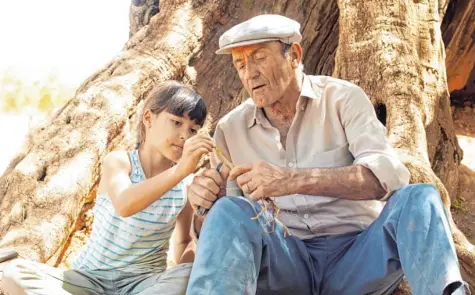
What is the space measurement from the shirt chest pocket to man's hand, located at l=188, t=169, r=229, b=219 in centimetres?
42

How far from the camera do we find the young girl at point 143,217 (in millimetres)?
2936

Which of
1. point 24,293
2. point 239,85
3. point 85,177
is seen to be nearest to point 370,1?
point 239,85

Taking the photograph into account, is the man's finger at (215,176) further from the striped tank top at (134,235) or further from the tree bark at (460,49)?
the tree bark at (460,49)

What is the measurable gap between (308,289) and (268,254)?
289 millimetres

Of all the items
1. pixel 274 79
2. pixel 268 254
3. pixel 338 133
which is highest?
pixel 274 79

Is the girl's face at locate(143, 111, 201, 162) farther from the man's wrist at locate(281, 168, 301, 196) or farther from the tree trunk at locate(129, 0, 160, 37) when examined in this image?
the tree trunk at locate(129, 0, 160, 37)

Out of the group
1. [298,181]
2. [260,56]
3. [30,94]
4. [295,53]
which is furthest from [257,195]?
[30,94]

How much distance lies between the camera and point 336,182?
113 inches

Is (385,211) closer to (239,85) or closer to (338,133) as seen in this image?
(338,133)

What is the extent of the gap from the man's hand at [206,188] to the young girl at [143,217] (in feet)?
0.34

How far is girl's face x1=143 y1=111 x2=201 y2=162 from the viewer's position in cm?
324

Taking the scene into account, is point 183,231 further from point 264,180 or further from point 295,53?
point 295,53

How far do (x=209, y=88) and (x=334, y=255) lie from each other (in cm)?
233

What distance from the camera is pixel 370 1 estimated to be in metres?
4.76
